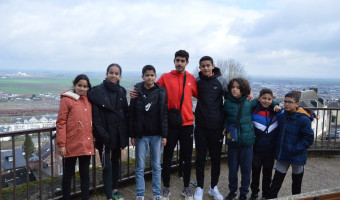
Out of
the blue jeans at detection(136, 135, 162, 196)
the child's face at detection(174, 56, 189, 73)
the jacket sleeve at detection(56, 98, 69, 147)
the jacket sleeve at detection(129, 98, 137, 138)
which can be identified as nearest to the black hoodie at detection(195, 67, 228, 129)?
the child's face at detection(174, 56, 189, 73)

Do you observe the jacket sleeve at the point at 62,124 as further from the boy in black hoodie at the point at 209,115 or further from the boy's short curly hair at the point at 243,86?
the boy's short curly hair at the point at 243,86

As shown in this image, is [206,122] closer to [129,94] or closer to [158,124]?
[158,124]

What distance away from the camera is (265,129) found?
3.30 metres

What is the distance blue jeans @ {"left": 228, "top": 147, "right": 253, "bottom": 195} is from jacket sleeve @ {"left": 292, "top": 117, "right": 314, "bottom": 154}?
60 cm

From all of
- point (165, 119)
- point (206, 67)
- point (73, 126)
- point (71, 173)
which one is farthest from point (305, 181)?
point (73, 126)

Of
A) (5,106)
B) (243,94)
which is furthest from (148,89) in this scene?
(5,106)

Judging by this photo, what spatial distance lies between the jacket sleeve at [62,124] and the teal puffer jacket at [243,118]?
2.18m

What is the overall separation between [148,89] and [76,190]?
196 centimetres

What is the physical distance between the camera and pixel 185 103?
3.40 metres

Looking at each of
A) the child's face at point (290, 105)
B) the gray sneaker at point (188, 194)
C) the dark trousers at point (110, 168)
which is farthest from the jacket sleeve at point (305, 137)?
the dark trousers at point (110, 168)

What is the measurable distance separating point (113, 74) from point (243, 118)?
6.24 ft

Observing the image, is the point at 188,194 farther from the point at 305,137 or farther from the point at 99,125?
the point at 305,137

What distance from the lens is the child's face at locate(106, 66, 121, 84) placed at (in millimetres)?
3116

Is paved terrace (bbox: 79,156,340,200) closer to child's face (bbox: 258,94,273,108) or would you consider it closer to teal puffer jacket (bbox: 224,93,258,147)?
teal puffer jacket (bbox: 224,93,258,147)
